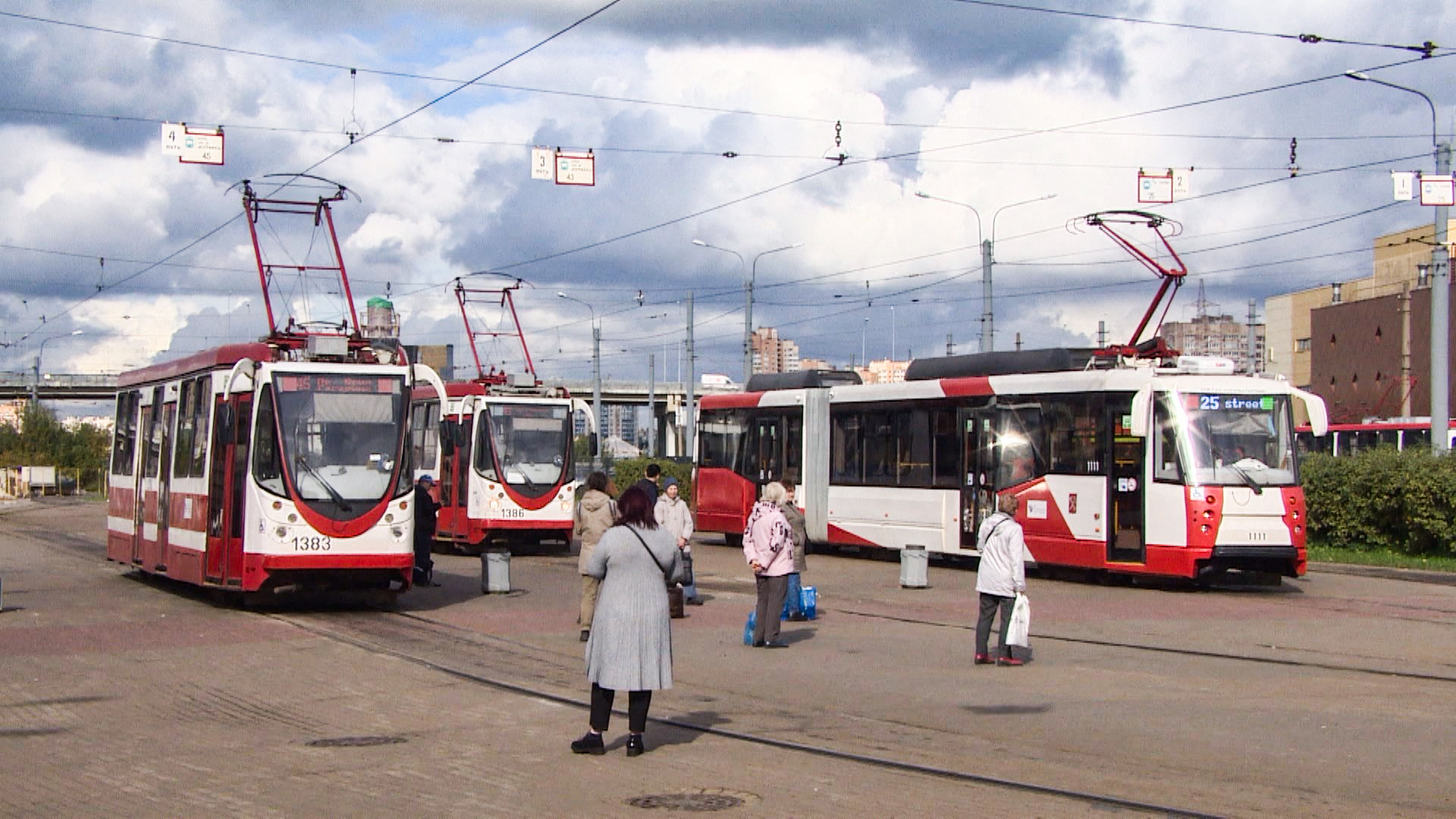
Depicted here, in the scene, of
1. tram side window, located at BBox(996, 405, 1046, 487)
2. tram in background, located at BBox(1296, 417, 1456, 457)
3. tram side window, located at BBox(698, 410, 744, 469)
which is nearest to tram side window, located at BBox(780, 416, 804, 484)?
tram side window, located at BBox(698, 410, 744, 469)

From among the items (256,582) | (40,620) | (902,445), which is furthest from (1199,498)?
(40,620)

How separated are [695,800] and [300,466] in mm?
10665

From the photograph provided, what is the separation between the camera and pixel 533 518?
29.1 meters

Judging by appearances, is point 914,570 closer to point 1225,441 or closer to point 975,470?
point 975,470

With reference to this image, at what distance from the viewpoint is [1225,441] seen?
70.4 ft

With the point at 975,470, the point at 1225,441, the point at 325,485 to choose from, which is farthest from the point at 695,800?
the point at 975,470

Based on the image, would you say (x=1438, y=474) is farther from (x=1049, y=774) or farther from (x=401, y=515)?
(x=1049, y=774)

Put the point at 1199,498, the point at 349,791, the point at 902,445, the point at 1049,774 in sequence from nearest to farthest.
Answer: the point at 349,791 → the point at 1049,774 → the point at 1199,498 → the point at 902,445

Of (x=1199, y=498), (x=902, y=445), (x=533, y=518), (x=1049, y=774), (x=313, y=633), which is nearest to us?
(x=1049, y=774)

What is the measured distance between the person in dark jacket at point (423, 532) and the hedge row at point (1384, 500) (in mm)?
16464

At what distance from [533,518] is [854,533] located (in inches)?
246

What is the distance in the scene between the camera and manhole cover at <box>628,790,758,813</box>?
7809 mm

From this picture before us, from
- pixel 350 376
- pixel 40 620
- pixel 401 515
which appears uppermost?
pixel 350 376

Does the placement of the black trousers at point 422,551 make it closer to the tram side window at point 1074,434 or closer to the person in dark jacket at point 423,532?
the person in dark jacket at point 423,532
